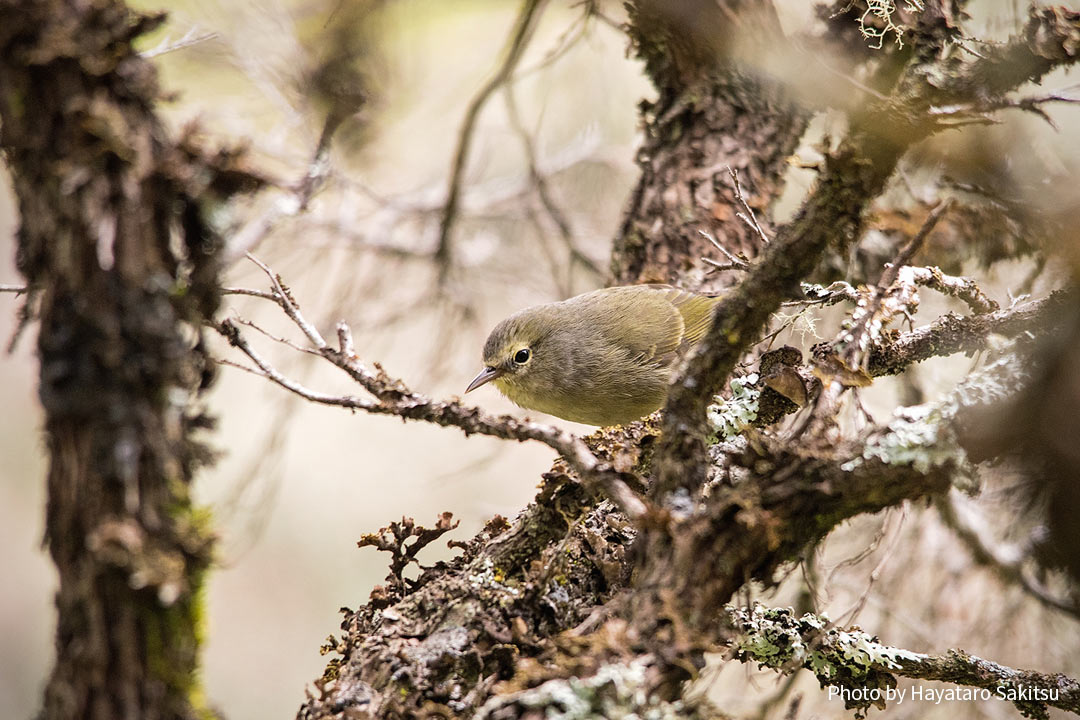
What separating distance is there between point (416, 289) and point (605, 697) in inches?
157

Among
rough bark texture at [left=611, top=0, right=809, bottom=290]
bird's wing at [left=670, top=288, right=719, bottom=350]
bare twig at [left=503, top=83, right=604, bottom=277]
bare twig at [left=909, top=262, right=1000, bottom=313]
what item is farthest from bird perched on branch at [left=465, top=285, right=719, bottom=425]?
bare twig at [left=909, top=262, right=1000, bottom=313]

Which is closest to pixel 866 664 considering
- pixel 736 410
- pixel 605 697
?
pixel 736 410

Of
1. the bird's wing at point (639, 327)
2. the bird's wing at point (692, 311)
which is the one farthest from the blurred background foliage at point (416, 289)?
the bird's wing at point (692, 311)

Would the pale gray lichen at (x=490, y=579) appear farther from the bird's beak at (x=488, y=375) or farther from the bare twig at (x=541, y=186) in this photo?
the bare twig at (x=541, y=186)

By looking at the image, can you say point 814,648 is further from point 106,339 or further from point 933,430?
point 106,339

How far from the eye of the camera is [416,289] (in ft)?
17.4

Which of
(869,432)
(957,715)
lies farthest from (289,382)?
(957,715)

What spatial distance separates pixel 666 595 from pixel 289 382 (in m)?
1.05

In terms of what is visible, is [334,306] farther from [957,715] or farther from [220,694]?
[957,715]

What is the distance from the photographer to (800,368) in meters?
2.45

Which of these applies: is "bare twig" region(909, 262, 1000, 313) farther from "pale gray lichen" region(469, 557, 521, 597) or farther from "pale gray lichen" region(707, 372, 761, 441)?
"pale gray lichen" region(469, 557, 521, 597)

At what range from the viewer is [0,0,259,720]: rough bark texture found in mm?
1392

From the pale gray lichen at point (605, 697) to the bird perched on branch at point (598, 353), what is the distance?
2.59 meters

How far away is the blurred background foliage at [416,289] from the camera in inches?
145
